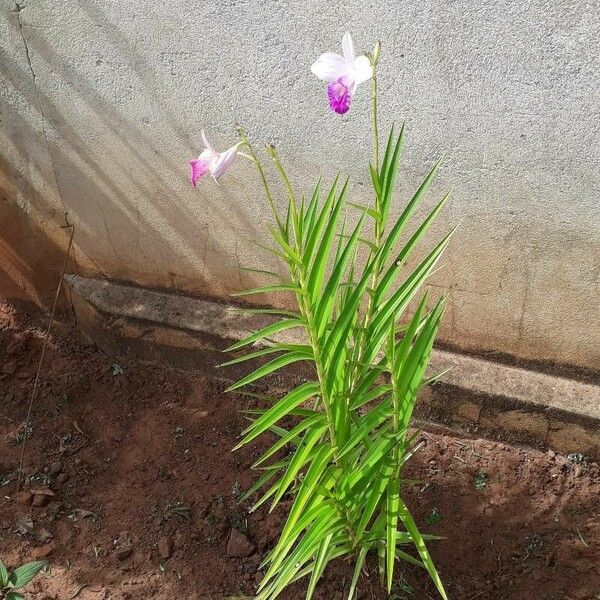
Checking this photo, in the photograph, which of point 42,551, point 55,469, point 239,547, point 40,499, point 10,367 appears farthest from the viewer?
point 10,367

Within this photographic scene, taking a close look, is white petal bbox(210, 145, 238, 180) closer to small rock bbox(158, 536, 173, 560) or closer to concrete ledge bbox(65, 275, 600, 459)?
concrete ledge bbox(65, 275, 600, 459)

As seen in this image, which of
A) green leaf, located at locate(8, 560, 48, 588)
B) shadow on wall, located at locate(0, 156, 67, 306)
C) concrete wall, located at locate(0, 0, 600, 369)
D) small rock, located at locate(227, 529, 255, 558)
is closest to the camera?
green leaf, located at locate(8, 560, 48, 588)

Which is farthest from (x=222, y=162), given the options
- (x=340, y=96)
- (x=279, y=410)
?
(x=279, y=410)

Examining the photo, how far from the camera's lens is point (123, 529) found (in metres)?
2.68

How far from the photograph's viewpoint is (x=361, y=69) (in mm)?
1656

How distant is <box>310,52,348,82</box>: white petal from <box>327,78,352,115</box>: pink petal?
18 mm

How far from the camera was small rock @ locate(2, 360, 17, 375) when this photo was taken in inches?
130

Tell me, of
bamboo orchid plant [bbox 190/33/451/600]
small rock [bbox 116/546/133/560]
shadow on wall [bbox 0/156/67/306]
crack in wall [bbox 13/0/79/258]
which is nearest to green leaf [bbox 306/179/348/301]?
bamboo orchid plant [bbox 190/33/451/600]

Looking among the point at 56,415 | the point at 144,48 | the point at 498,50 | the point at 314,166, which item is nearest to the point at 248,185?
the point at 314,166

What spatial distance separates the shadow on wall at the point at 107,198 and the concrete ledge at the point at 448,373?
12cm

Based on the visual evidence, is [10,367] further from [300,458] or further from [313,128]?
[300,458]

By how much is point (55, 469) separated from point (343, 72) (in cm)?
189

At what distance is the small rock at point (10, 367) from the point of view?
10.8 ft

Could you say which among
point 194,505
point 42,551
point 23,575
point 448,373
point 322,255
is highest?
point 322,255
